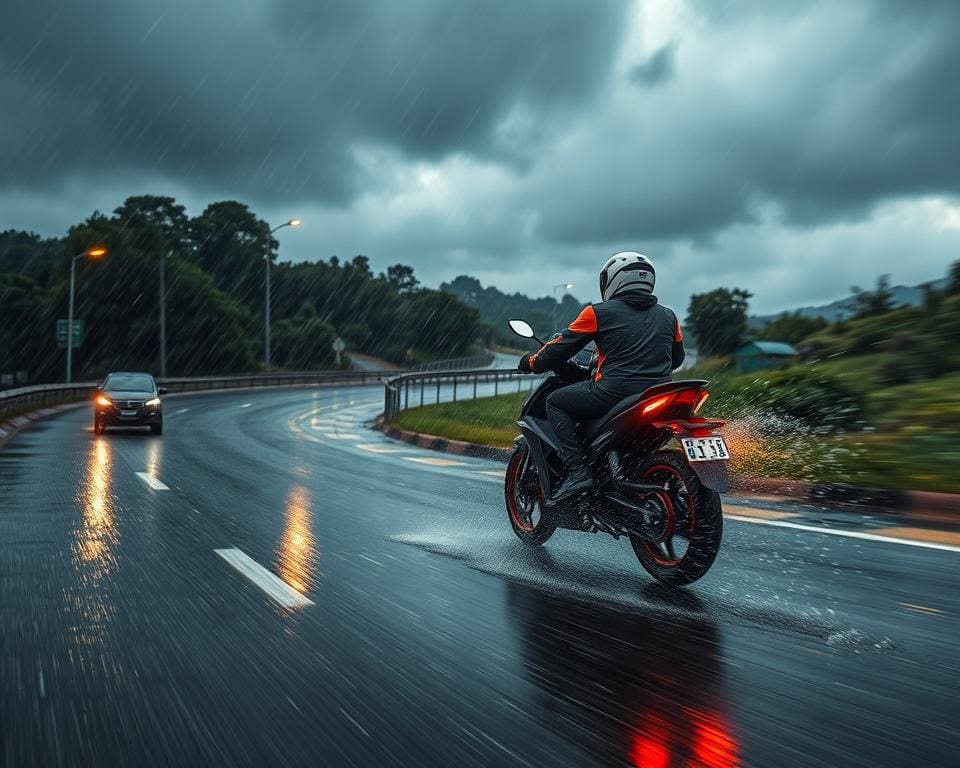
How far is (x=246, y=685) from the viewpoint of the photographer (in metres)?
3.59

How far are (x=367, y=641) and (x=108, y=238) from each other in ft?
205

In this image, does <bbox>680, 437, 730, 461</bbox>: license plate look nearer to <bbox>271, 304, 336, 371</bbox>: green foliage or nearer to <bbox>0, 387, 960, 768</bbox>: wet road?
<bbox>0, 387, 960, 768</bbox>: wet road

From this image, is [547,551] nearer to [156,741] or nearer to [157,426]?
[156,741]

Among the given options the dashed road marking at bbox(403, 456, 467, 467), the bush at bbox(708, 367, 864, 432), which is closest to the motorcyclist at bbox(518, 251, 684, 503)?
the bush at bbox(708, 367, 864, 432)

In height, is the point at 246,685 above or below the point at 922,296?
below

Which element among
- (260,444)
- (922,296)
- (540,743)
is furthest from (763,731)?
(922,296)

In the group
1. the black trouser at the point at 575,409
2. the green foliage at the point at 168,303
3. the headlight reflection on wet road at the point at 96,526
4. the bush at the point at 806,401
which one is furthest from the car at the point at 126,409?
the green foliage at the point at 168,303

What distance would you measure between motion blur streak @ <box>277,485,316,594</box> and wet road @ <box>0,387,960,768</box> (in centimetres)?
3

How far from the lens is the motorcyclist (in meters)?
5.61

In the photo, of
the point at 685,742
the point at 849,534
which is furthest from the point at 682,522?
the point at 849,534

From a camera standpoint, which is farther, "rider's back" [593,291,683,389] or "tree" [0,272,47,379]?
"tree" [0,272,47,379]

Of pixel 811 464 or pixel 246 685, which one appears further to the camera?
pixel 811 464

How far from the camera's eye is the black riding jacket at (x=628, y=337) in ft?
18.4

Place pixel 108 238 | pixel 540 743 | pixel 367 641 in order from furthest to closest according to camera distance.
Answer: pixel 108 238
pixel 367 641
pixel 540 743
